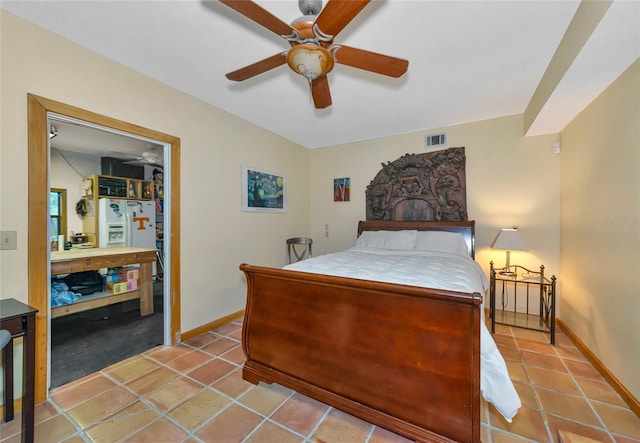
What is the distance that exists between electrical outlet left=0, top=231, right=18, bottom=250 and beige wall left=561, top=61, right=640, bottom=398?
394 centimetres

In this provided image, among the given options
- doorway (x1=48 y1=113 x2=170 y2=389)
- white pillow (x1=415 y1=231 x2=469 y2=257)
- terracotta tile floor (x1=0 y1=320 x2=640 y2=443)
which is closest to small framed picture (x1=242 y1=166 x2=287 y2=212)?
doorway (x1=48 y1=113 x2=170 y2=389)

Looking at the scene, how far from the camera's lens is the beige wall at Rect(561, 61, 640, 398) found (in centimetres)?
165

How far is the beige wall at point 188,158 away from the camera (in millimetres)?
1619

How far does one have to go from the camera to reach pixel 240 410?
1.64 metres

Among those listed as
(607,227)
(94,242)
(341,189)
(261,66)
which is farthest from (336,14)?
(94,242)

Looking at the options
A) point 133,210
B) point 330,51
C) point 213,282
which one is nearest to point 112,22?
point 330,51

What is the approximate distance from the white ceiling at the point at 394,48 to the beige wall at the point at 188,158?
155mm

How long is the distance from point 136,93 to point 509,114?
4.01 metres

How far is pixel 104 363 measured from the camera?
85.7 inches

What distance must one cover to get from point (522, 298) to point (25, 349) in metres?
4.40

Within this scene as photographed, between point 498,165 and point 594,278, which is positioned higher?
point 498,165

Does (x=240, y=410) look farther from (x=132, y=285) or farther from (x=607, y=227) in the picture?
(x=607, y=227)

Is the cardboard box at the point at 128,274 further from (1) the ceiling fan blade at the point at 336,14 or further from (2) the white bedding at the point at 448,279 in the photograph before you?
(1) the ceiling fan blade at the point at 336,14

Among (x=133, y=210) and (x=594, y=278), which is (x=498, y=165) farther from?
(x=133, y=210)
